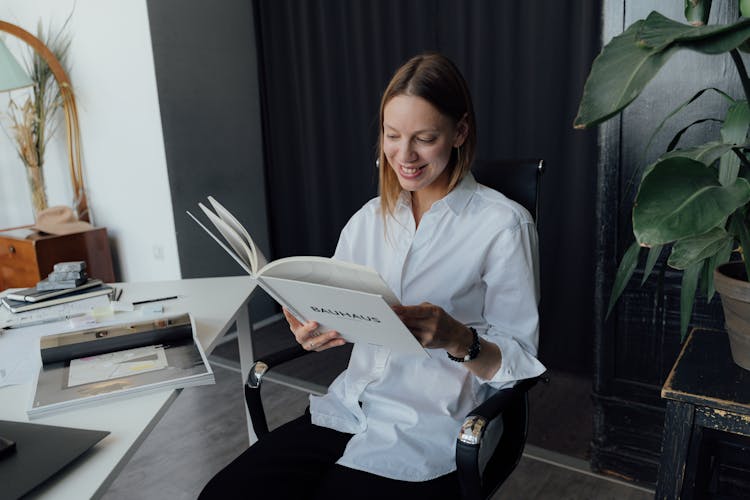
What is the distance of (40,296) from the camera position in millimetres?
1622

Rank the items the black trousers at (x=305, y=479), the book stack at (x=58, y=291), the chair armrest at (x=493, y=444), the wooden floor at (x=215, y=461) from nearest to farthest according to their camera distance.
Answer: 1. the chair armrest at (x=493, y=444)
2. the black trousers at (x=305, y=479)
3. the book stack at (x=58, y=291)
4. the wooden floor at (x=215, y=461)

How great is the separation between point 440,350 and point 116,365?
666mm

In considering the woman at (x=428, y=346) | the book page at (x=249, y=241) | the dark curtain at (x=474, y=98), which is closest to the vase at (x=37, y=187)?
the dark curtain at (x=474, y=98)

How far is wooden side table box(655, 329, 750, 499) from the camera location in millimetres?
1131

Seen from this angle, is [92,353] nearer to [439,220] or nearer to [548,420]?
[439,220]

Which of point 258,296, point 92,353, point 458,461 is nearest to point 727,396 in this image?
point 458,461

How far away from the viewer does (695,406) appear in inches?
45.7

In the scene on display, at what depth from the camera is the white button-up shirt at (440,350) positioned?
3.88 feet

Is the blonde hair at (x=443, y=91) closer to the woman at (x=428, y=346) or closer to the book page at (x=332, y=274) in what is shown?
the woman at (x=428, y=346)

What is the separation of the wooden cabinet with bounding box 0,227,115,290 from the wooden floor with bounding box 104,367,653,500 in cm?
111

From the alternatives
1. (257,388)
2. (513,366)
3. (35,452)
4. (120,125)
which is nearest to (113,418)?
(35,452)

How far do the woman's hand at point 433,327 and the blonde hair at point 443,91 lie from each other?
0.39m

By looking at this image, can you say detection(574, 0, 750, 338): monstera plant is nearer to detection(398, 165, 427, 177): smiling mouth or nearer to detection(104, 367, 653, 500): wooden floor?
detection(398, 165, 427, 177): smiling mouth

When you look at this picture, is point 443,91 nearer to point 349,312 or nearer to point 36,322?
point 349,312
